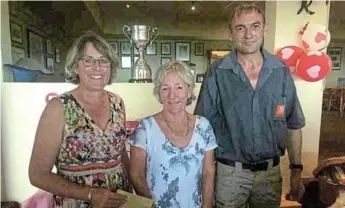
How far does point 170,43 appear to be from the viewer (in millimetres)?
6836

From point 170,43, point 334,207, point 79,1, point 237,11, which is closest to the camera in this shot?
point 334,207

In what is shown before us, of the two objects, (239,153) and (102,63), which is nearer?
(102,63)

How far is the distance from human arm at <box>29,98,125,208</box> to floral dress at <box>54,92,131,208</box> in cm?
3

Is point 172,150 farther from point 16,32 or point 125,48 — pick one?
point 125,48

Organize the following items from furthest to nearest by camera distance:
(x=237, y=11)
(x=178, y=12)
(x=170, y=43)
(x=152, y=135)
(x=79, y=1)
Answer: (x=170, y=43) → (x=178, y=12) → (x=79, y=1) → (x=237, y=11) → (x=152, y=135)

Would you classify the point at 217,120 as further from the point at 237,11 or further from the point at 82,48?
the point at 82,48

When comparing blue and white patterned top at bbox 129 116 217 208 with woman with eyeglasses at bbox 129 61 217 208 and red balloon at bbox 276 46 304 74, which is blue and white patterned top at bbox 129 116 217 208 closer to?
woman with eyeglasses at bbox 129 61 217 208

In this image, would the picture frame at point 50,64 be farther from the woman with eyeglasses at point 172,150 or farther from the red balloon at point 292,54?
the woman with eyeglasses at point 172,150

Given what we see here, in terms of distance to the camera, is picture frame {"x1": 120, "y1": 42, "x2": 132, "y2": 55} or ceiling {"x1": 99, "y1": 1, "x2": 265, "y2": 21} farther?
picture frame {"x1": 120, "y1": 42, "x2": 132, "y2": 55}

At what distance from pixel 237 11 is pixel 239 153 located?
59cm

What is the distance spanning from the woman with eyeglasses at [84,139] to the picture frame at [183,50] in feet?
19.0

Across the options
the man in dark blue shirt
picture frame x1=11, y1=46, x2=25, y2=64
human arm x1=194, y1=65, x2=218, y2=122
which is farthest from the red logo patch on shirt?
picture frame x1=11, y1=46, x2=25, y2=64

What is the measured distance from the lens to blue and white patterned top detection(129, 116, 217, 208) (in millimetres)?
1187

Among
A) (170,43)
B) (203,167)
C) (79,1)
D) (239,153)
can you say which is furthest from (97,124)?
(170,43)
